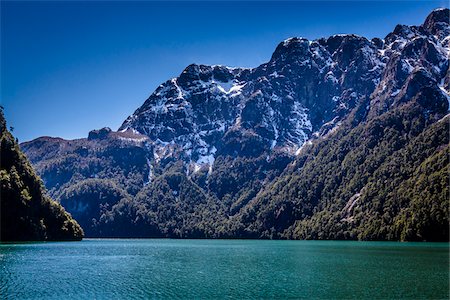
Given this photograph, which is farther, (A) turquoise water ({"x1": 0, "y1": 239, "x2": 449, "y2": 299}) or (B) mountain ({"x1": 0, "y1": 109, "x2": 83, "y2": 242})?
(B) mountain ({"x1": 0, "y1": 109, "x2": 83, "y2": 242})

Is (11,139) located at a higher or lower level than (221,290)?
higher

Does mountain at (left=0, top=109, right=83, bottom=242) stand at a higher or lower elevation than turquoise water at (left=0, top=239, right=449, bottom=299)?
higher

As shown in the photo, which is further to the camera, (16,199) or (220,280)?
(16,199)

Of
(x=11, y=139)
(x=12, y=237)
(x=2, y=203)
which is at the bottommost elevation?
(x=12, y=237)

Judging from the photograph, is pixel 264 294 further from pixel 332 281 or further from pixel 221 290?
pixel 332 281

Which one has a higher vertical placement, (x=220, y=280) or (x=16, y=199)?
(x=16, y=199)

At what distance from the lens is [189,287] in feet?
232

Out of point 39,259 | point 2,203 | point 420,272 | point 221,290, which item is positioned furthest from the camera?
point 2,203

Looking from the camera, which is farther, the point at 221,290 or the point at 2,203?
the point at 2,203

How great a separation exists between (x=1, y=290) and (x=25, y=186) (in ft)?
462

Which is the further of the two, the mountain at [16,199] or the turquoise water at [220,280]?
the mountain at [16,199]

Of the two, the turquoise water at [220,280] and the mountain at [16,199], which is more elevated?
the mountain at [16,199]

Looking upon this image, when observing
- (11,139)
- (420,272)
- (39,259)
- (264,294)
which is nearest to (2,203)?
(11,139)

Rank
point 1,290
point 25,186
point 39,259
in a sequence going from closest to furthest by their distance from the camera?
1. point 1,290
2. point 39,259
3. point 25,186
